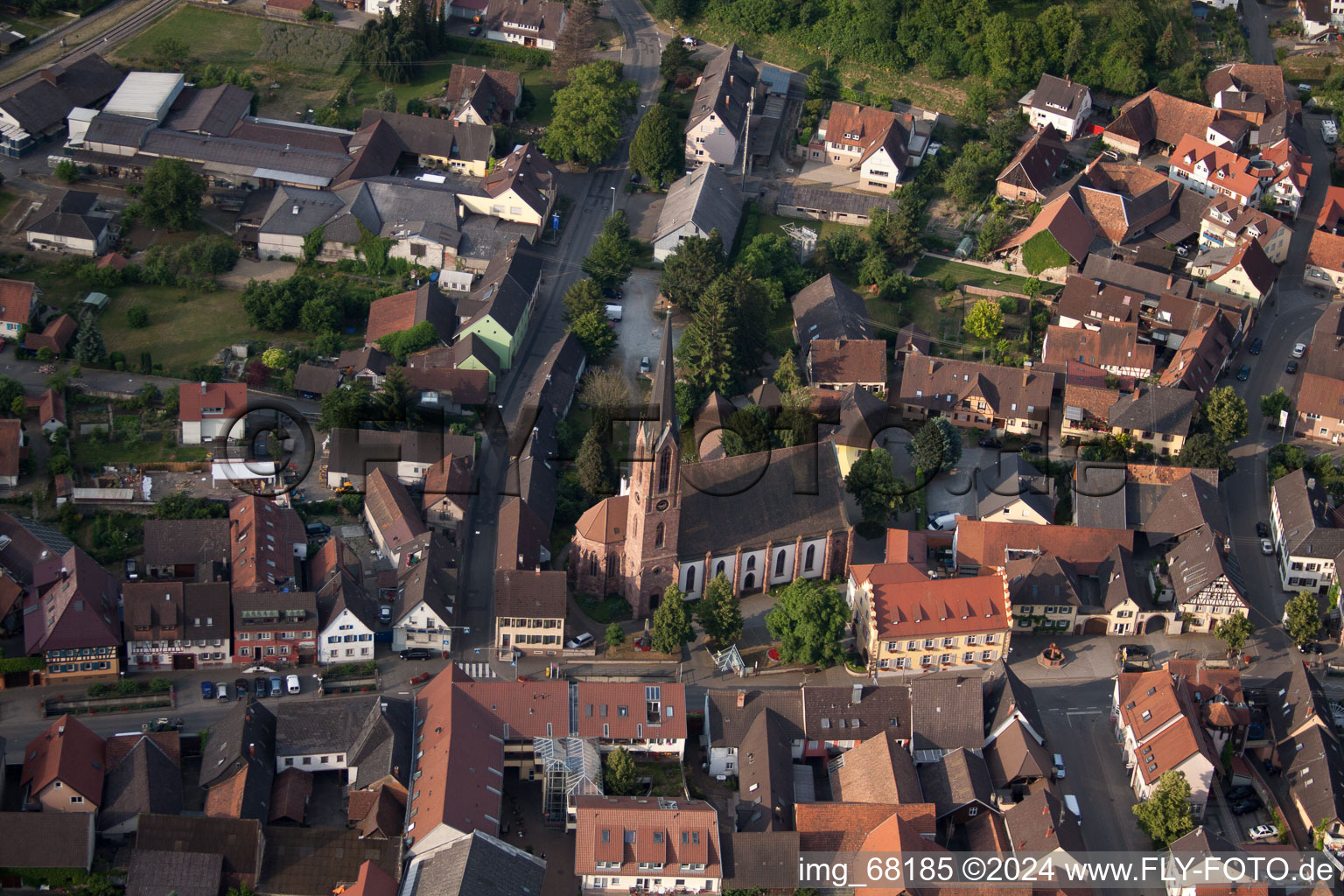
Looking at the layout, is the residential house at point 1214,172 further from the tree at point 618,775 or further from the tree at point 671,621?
the tree at point 618,775

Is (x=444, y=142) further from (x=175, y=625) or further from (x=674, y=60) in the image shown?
(x=175, y=625)

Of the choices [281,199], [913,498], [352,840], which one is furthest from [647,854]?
[281,199]

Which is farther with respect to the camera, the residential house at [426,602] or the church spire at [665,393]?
the residential house at [426,602]

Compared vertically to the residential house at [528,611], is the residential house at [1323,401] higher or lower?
higher

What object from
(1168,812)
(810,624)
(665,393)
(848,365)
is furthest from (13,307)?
(1168,812)

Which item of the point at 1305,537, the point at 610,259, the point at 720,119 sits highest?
the point at 720,119

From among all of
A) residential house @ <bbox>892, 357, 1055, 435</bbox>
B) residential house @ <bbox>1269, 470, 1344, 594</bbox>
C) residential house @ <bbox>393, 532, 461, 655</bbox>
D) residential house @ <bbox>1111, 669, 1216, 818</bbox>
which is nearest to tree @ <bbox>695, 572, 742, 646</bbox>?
residential house @ <bbox>393, 532, 461, 655</bbox>

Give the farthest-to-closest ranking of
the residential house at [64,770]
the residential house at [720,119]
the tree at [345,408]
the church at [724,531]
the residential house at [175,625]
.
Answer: the residential house at [720,119]
the tree at [345,408]
the church at [724,531]
the residential house at [175,625]
the residential house at [64,770]

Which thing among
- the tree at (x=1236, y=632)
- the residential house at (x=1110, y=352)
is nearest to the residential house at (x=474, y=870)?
the tree at (x=1236, y=632)
